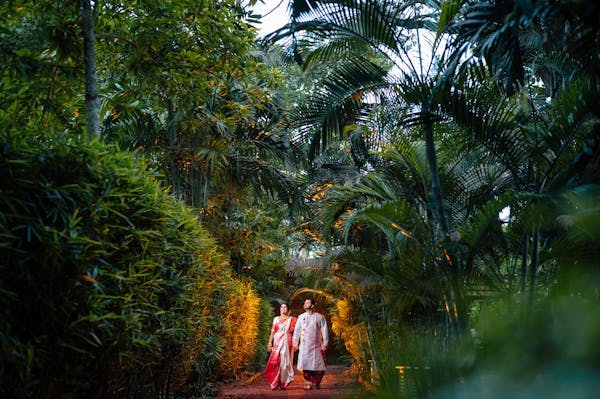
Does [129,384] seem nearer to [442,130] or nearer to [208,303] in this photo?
[208,303]

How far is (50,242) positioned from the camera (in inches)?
Answer: 119

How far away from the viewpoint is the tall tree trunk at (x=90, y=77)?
5492 millimetres

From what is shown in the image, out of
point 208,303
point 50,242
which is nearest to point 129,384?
point 50,242

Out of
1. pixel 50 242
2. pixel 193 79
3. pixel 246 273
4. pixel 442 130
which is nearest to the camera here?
pixel 50 242

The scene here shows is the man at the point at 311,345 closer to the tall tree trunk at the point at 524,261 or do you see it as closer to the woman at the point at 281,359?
the woman at the point at 281,359

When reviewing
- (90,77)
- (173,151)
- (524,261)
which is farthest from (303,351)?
(90,77)

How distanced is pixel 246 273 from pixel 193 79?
10.9 m

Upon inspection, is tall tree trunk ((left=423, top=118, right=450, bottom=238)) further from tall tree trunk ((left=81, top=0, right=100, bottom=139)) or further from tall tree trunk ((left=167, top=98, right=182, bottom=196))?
tall tree trunk ((left=167, top=98, right=182, bottom=196))

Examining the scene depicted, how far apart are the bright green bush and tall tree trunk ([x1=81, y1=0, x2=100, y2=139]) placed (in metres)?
1.20

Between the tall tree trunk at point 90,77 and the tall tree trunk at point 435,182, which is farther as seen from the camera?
the tall tree trunk at point 435,182

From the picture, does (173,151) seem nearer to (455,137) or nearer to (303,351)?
(303,351)

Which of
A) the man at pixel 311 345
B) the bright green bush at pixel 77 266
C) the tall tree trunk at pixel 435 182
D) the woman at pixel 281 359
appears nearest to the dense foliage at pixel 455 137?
the tall tree trunk at pixel 435 182

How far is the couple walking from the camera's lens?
1113 centimetres

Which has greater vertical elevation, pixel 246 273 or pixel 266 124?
pixel 266 124
